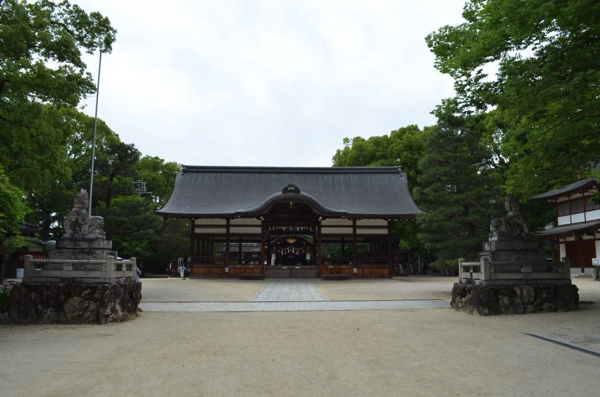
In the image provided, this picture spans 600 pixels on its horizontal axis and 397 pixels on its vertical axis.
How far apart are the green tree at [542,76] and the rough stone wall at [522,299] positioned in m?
2.44

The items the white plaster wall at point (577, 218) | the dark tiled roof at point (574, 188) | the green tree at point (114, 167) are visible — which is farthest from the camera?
the white plaster wall at point (577, 218)

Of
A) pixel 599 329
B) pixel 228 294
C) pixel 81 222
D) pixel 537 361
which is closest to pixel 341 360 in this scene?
pixel 537 361

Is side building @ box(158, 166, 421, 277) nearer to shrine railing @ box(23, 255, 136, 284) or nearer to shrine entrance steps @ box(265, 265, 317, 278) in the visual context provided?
shrine entrance steps @ box(265, 265, 317, 278)

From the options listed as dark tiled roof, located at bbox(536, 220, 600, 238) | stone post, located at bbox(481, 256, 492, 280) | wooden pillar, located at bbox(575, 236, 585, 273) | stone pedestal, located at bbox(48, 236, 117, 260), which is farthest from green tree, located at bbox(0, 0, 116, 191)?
wooden pillar, located at bbox(575, 236, 585, 273)

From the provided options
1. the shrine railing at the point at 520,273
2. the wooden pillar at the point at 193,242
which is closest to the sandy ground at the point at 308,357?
the shrine railing at the point at 520,273

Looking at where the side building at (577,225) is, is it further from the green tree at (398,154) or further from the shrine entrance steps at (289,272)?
the shrine entrance steps at (289,272)

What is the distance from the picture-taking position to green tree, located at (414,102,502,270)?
14.0m

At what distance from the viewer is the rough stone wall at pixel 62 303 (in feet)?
26.2

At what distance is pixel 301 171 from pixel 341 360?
22.2m

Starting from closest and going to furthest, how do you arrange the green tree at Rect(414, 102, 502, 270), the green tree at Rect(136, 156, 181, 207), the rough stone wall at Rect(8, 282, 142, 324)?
the rough stone wall at Rect(8, 282, 142, 324) < the green tree at Rect(414, 102, 502, 270) < the green tree at Rect(136, 156, 181, 207)

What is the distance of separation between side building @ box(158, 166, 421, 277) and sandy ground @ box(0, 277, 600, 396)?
1310 centimetres

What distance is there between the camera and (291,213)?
22.3 meters

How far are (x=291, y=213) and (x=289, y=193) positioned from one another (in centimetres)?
201

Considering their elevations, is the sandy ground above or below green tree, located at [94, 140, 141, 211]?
below
